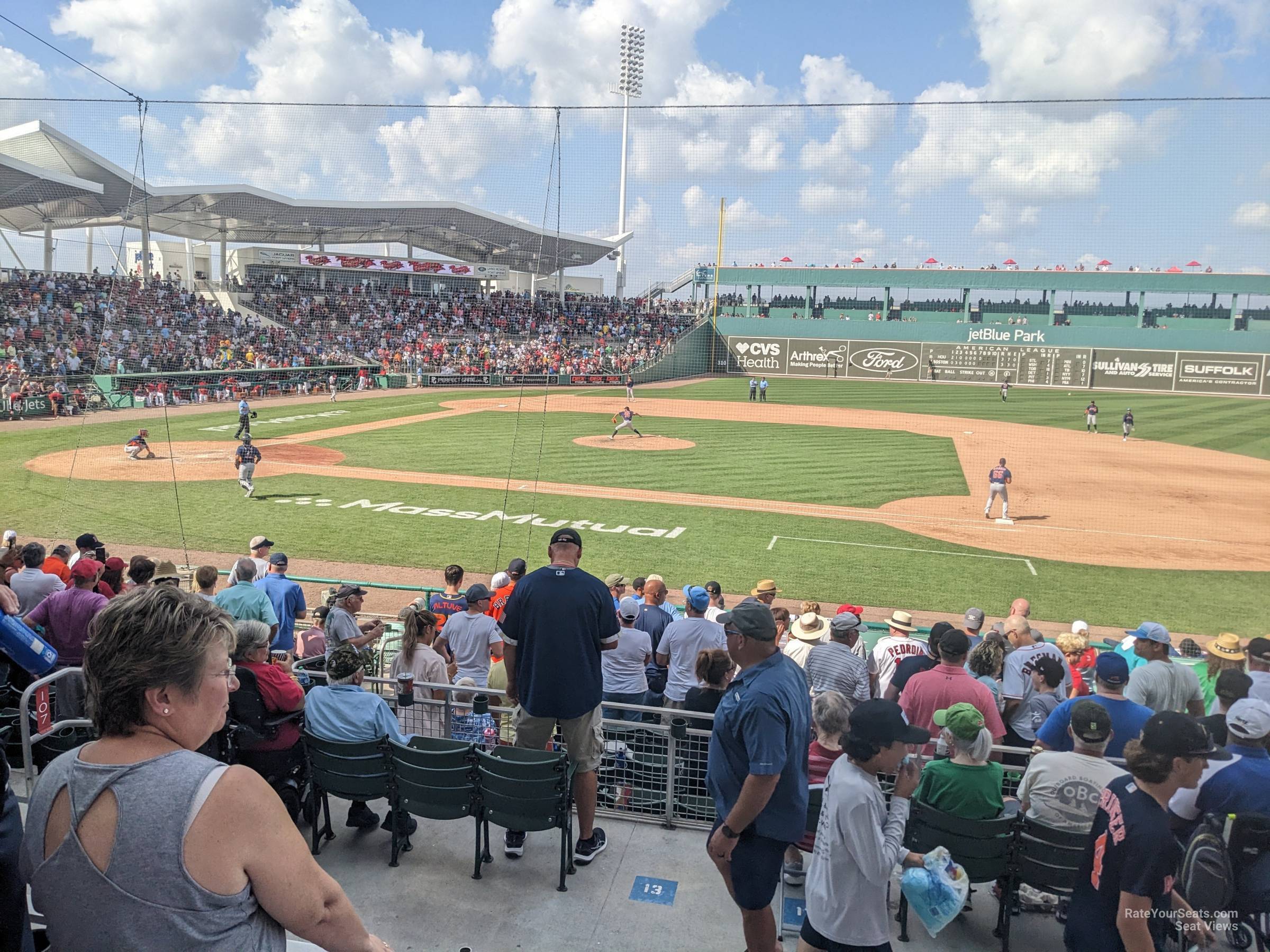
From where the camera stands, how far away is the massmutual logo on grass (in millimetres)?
16359

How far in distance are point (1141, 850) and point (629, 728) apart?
293cm

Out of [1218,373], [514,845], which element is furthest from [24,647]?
[1218,373]

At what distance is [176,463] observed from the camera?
20766 millimetres

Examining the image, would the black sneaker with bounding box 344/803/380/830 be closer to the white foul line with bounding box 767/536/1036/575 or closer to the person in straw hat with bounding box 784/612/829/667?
the person in straw hat with bounding box 784/612/829/667

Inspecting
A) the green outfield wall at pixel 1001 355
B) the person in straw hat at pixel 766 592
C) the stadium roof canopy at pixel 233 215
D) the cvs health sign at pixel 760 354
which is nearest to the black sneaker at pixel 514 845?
the person in straw hat at pixel 766 592

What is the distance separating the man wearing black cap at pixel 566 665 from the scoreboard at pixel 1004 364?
49.1 m

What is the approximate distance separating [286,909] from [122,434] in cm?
1852

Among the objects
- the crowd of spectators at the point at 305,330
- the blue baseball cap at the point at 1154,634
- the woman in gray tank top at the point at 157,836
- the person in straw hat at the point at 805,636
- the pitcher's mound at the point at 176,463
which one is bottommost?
the pitcher's mound at the point at 176,463

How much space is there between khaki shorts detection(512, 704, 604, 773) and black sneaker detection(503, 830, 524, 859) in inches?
18.8

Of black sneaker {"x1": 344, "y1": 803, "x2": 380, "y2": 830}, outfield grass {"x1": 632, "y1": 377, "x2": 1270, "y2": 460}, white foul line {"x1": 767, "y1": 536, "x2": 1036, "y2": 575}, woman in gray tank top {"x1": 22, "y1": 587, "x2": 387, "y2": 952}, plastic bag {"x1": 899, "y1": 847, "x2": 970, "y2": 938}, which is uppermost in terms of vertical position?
outfield grass {"x1": 632, "y1": 377, "x2": 1270, "y2": 460}

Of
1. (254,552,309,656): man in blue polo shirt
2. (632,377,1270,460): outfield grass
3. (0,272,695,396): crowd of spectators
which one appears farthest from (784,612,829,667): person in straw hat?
(632,377,1270,460): outfield grass

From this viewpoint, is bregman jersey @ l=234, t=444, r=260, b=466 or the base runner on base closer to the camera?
bregman jersey @ l=234, t=444, r=260, b=466

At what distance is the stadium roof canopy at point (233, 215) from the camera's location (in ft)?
44.9

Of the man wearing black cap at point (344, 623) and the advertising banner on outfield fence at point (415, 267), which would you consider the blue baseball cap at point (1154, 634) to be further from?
the advertising banner on outfield fence at point (415, 267)
